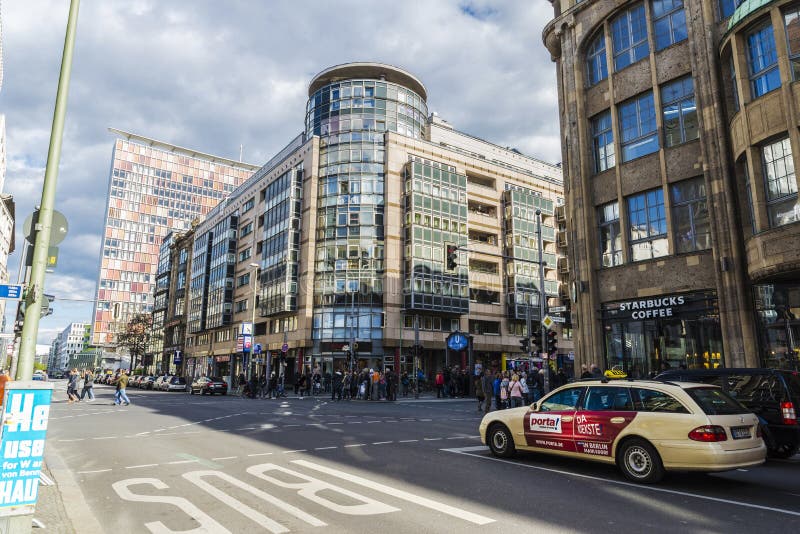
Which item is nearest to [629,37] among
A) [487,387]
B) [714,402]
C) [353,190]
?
[487,387]

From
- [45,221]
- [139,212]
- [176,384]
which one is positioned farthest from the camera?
[139,212]

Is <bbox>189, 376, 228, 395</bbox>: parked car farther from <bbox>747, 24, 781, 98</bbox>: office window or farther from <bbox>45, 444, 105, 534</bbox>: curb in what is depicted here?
<bbox>747, 24, 781, 98</bbox>: office window

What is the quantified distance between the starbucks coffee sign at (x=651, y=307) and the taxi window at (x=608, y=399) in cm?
1302

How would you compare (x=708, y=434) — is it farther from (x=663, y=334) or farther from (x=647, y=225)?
(x=647, y=225)

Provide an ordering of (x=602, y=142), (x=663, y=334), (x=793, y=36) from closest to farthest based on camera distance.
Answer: (x=793, y=36) → (x=663, y=334) → (x=602, y=142)

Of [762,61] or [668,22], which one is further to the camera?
[668,22]

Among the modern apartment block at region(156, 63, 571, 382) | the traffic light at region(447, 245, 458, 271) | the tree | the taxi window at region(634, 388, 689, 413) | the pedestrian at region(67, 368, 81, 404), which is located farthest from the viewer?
the tree

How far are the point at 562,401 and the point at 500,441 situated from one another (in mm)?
1565

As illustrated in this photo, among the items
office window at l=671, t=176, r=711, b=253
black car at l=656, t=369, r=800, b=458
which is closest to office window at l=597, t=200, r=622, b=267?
office window at l=671, t=176, r=711, b=253

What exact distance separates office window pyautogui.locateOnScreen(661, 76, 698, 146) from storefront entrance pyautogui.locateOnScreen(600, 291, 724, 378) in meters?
6.07

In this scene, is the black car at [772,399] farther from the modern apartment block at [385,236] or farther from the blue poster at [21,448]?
the modern apartment block at [385,236]

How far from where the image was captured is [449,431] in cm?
1462

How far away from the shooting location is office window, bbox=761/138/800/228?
15547 millimetres

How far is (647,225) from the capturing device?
21188 mm
